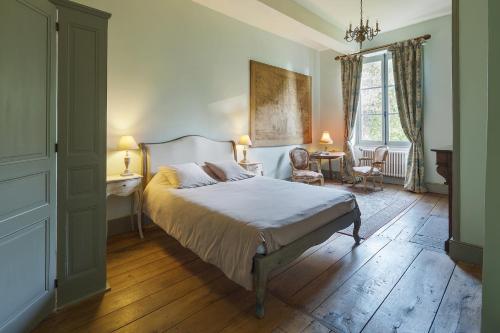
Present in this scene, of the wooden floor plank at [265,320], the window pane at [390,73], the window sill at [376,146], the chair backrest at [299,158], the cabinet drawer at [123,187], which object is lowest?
the wooden floor plank at [265,320]

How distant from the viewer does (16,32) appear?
5.08 feet

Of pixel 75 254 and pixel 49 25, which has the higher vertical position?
pixel 49 25

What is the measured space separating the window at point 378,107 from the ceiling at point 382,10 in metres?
0.86

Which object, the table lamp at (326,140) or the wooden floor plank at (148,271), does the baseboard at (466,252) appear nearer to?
the wooden floor plank at (148,271)

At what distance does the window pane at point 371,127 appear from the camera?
607cm

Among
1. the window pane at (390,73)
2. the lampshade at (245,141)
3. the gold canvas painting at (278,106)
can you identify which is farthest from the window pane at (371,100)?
the lampshade at (245,141)

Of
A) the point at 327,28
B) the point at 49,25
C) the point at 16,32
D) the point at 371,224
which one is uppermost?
the point at 327,28

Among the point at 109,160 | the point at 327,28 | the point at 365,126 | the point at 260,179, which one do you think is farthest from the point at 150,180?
the point at 365,126

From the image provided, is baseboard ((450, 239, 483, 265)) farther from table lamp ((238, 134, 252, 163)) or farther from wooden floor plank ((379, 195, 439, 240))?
table lamp ((238, 134, 252, 163))

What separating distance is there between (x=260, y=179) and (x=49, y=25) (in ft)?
8.86

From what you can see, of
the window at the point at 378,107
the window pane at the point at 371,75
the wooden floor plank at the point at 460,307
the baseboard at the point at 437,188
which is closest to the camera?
the wooden floor plank at the point at 460,307

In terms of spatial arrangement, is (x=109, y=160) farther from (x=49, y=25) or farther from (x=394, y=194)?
(x=394, y=194)

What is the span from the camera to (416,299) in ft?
6.61

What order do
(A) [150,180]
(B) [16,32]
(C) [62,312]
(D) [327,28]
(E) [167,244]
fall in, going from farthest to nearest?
(D) [327,28]
(A) [150,180]
(E) [167,244]
(C) [62,312]
(B) [16,32]
